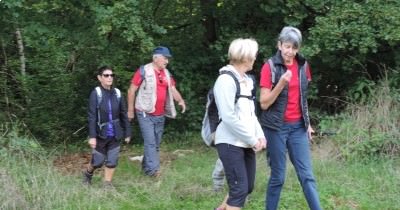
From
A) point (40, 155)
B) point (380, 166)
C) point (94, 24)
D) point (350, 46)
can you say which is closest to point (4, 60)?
point (94, 24)

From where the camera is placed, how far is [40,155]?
6.87 meters

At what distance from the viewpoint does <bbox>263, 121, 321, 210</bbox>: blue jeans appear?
5.23 metres

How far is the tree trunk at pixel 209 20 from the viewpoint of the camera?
11.4m

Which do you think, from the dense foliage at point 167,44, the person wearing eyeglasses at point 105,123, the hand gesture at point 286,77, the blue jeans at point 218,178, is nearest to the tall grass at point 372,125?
the dense foliage at point 167,44

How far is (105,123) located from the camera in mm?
7070

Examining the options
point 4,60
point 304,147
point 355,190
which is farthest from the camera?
point 4,60

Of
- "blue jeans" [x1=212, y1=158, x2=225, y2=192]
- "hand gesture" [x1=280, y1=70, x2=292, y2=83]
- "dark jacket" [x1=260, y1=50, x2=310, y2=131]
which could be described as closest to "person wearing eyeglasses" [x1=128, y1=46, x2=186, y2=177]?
"blue jeans" [x1=212, y1=158, x2=225, y2=192]

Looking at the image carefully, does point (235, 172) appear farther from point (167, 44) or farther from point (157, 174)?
point (167, 44)

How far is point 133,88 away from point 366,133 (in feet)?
11.2

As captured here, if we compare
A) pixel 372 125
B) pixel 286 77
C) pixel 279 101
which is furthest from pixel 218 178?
pixel 372 125

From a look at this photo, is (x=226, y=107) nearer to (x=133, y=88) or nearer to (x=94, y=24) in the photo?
(x=133, y=88)

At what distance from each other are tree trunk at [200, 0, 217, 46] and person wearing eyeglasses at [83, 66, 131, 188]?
4.76 m

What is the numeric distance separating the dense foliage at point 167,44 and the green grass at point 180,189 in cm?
234

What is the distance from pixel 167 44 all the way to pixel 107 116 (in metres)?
5.07
